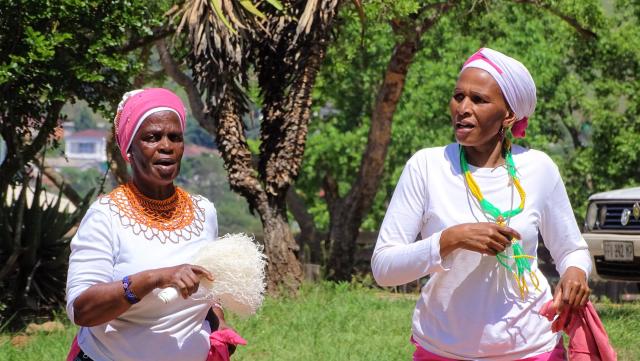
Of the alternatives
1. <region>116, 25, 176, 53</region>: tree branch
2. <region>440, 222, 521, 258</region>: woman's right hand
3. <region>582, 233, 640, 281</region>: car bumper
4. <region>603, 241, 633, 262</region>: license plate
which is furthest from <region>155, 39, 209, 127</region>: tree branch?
<region>440, 222, 521, 258</region>: woman's right hand

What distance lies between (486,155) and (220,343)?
46.2 inches

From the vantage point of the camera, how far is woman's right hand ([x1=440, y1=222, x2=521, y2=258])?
12.4ft

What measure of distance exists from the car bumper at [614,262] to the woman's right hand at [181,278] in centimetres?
912

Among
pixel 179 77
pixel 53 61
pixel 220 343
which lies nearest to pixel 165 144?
pixel 220 343

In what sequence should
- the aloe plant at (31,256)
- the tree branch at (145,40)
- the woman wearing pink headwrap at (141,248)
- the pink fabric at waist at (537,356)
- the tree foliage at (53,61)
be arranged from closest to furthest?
the woman wearing pink headwrap at (141,248) < the pink fabric at waist at (537,356) < the tree foliage at (53,61) < the aloe plant at (31,256) < the tree branch at (145,40)

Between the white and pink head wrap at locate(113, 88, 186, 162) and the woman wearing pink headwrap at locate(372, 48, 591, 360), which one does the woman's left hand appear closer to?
the woman wearing pink headwrap at locate(372, 48, 591, 360)

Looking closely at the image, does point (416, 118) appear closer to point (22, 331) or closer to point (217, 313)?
point (22, 331)

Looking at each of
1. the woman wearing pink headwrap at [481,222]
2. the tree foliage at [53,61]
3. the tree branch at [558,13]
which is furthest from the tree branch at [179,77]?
the woman wearing pink headwrap at [481,222]

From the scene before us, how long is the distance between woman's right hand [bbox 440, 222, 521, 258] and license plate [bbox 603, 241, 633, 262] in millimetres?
8784

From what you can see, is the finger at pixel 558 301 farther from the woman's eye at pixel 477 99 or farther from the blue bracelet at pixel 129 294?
the blue bracelet at pixel 129 294

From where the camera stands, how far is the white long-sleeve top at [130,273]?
13.0 feet

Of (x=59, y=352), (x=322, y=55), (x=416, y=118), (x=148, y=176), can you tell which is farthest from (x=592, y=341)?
(x=416, y=118)

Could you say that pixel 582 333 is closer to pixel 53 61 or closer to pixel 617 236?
pixel 617 236

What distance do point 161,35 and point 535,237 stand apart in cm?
1340
